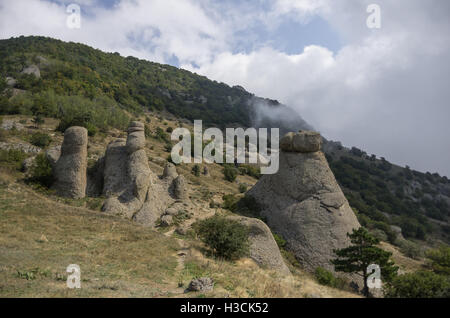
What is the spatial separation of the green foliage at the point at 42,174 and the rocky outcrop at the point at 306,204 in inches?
491

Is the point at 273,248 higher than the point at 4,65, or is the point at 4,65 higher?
the point at 4,65

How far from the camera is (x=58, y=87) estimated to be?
135 ft

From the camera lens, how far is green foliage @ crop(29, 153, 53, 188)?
14680 millimetres

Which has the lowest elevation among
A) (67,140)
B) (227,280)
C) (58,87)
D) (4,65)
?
(227,280)

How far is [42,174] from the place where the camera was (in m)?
14.7

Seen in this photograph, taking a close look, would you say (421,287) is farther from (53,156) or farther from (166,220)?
(53,156)

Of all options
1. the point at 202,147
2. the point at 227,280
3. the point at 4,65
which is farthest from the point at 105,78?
the point at 227,280

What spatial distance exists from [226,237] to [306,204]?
635 centimetres

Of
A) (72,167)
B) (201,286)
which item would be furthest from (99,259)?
(72,167)

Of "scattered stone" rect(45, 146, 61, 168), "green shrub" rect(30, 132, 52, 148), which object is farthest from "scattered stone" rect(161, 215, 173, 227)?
"green shrub" rect(30, 132, 52, 148)

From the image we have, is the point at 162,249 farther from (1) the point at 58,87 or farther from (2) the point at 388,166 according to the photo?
(2) the point at 388,166
